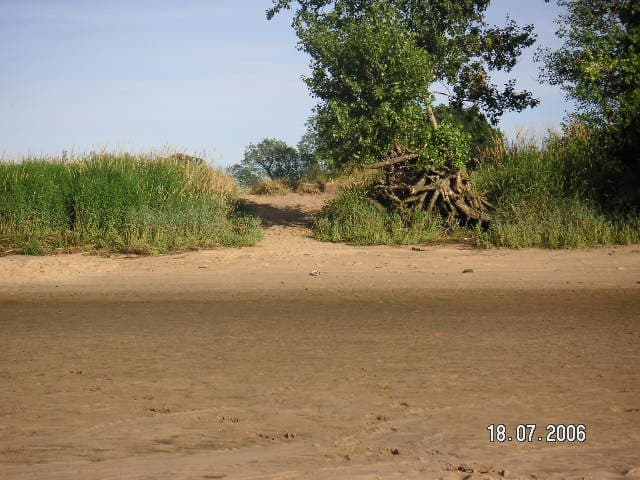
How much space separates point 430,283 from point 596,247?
12.4 feet

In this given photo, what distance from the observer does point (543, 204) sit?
13617 millimetres

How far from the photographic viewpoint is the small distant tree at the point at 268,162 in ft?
93.7

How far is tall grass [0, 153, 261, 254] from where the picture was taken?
12.8m

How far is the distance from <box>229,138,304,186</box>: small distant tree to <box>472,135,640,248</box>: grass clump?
13.3 m

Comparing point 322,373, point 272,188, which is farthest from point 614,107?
point 322,373

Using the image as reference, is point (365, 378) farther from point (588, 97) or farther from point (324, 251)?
point (588, 97)

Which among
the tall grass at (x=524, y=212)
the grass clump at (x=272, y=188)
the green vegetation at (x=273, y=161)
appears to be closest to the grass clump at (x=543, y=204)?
the tall grass at (x=524, y=212)

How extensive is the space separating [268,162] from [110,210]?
16.2 metres

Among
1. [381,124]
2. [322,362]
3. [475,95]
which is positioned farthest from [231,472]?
[475,95]
